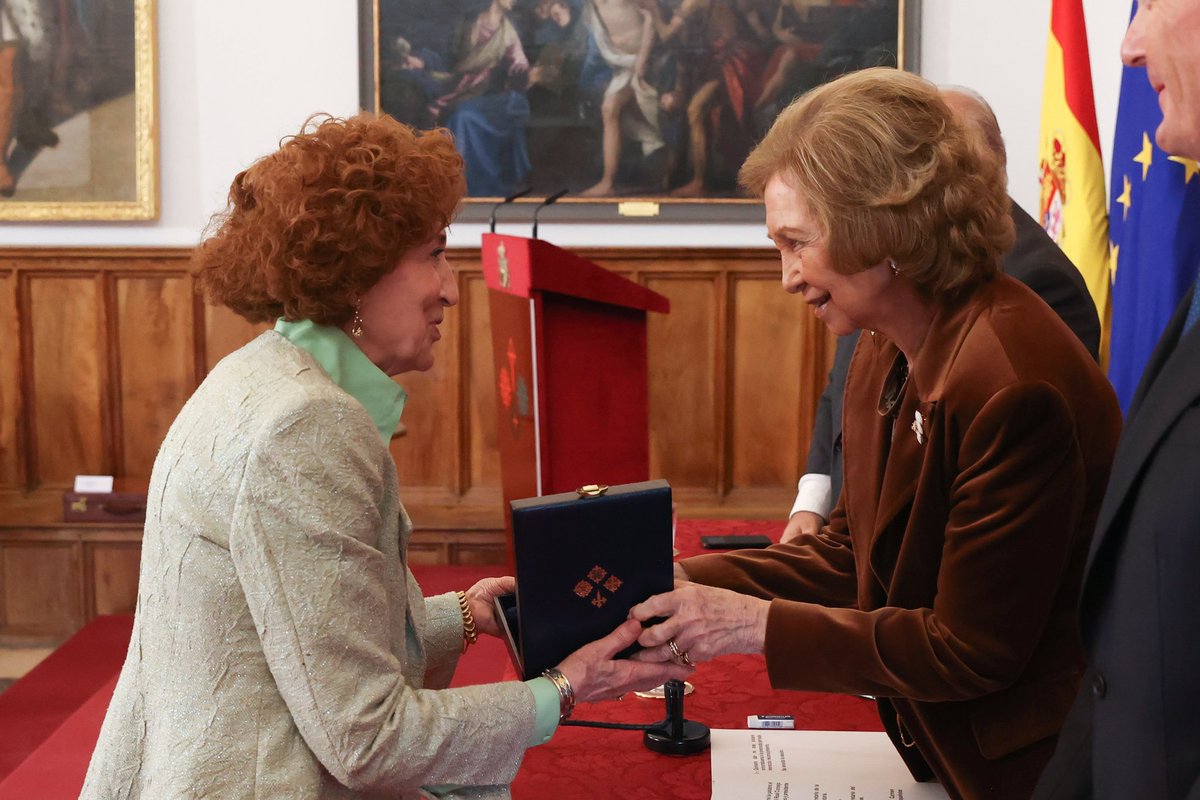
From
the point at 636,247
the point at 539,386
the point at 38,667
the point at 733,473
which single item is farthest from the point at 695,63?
the point at 38,667

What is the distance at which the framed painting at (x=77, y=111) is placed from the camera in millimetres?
6578

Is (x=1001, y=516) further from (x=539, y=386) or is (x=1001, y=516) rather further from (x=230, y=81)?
(x=230, y=81)

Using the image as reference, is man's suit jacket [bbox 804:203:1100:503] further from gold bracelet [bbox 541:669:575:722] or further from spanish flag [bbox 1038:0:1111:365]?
spanish flag [bbox 1038:0:1111:365]

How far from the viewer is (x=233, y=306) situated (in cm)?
195

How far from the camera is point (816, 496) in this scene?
3.83m

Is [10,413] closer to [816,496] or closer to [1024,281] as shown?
[816,496]

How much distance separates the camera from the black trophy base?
83.1 inches

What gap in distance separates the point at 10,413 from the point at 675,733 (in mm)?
5811

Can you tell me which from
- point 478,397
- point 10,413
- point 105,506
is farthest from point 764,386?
point 10,413

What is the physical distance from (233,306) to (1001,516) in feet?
4.01

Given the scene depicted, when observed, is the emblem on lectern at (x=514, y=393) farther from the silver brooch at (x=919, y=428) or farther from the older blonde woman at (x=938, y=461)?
the silver brooch at (x=919, y=428)

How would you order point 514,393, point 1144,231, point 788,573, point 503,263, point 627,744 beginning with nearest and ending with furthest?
1. point 627,744
2. point 788,573
3. point 503,263
4. point 514,393
5. point 1144,231

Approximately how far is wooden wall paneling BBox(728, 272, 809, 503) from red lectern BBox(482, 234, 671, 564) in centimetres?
311

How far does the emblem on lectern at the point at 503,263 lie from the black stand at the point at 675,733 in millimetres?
1411
